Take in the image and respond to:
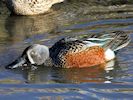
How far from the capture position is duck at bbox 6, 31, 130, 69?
9.52m

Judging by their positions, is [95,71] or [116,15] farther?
[116,15]

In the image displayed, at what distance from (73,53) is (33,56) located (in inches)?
25.1

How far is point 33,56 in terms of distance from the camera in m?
9.63

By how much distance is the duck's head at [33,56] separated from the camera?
31.1ft

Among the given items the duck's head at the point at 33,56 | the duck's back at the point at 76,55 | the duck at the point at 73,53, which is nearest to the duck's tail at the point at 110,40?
the duck at the point at 73,53

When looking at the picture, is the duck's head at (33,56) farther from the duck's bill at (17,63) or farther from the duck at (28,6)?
the duck at (28,6)

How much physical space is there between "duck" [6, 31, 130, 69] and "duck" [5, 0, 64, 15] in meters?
3.42

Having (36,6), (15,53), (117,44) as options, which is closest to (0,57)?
(15,53)

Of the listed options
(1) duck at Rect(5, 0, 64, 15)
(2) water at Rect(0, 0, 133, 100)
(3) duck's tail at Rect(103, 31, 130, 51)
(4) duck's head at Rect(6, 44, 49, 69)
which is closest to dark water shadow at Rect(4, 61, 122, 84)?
(2) water at Rect(0, 0, 133, 100)

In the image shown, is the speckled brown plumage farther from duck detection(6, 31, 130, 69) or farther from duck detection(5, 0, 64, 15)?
duck detection(5, 0, 64, 15)

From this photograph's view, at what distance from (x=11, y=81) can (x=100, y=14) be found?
427 centimetres

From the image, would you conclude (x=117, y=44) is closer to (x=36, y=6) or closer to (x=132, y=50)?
(x=132, y=50)

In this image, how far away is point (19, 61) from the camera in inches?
374

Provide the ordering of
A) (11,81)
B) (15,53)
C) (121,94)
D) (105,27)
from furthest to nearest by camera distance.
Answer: (105,27) < (15,53) < (11,81) < (121,94)
